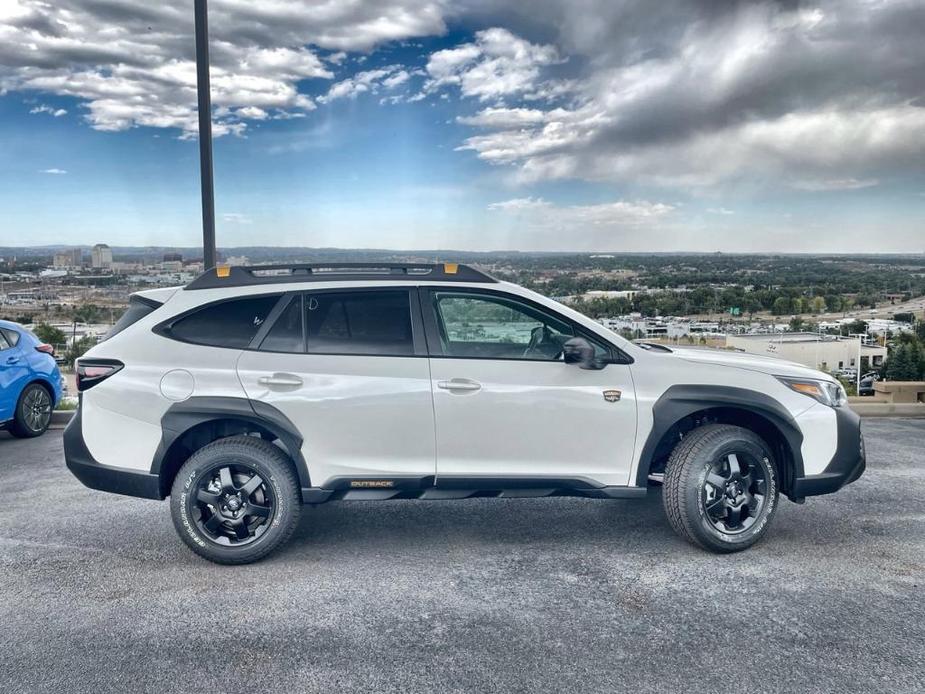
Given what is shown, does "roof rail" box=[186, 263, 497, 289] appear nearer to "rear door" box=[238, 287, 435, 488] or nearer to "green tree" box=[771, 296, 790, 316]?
"rear door" box=[238, 287, 435, 488]

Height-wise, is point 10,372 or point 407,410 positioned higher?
point 407,410

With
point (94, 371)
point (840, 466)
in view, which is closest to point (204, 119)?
point (94, 371)

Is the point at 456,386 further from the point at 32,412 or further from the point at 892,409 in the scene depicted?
the point at 892,409

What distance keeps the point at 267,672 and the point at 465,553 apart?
169 cm

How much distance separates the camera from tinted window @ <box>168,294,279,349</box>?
4.45 m

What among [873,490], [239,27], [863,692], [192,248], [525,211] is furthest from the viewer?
[525,211]

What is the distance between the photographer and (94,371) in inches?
172

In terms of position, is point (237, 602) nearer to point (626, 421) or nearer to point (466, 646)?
point (466, 646)

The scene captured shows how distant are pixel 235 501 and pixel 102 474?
0.83 metres

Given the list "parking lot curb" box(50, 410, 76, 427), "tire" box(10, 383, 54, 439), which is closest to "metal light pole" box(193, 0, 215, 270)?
"tire" box(10, 383, 54, 439)

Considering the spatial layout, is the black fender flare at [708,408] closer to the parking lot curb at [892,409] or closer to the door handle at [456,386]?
the door handle at [456,386]

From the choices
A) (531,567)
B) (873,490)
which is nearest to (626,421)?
(531,567)

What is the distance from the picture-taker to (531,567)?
432cm

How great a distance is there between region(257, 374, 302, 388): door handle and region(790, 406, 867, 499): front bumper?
10.3ft
